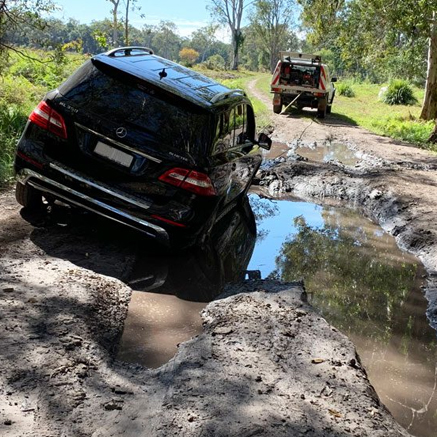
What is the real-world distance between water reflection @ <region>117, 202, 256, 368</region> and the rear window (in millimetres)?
1275

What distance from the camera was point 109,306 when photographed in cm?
443

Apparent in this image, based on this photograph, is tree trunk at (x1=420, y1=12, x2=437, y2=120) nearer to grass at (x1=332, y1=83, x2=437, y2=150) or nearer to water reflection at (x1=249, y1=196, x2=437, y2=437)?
grass at (x1=332, y1=83, x2=437, y2=150)

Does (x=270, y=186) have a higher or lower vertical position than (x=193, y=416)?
lower

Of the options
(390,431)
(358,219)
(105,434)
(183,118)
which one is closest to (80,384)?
(105,434)

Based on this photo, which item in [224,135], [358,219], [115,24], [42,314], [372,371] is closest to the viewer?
[42,314]

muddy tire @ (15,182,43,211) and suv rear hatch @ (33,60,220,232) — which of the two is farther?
muddy tire @ (15,182,43,211)

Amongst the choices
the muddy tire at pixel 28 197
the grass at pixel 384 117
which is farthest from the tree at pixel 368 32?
the muddy tire at pixel 28 197

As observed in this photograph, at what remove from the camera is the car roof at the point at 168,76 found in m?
5.32

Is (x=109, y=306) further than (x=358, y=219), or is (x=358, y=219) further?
(x=358, y=219)

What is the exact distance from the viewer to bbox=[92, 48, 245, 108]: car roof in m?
5.32

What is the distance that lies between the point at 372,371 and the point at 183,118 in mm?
2738

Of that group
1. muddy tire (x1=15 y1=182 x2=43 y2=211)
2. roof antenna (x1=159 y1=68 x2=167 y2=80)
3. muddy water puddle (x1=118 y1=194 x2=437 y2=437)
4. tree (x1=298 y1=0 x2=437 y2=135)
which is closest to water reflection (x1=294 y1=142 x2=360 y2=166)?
tree (x1=298 y1=0 x2=437 y2=135)

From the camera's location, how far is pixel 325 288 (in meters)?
5.83

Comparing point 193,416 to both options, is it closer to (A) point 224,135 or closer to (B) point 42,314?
(B) point 42,314
